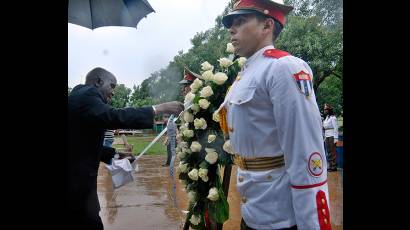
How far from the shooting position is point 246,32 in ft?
6.51

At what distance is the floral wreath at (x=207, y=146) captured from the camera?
3.10 metres

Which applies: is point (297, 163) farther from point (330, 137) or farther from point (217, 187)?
point (330, 137)

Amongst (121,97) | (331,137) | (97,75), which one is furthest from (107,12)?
(121,97)

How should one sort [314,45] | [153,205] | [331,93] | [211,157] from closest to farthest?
[211,157] → [153,205] → [314,45] → [331,93]

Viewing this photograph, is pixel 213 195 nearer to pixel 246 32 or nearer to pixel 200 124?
pixel 200 124

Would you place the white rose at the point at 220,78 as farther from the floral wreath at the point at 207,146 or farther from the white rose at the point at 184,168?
the white rose at the point at 184,168

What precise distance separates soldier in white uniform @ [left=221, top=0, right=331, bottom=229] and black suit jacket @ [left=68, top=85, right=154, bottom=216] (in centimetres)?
100

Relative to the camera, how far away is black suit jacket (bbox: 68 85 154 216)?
2.81 m

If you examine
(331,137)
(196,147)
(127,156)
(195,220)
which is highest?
(196,147)

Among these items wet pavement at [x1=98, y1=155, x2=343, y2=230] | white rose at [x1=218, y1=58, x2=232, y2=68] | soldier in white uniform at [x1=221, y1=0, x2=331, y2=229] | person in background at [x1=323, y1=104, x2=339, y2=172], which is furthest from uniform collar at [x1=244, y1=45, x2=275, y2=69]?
person in background at [x1=323, y1=104, x2=339, y2=172]

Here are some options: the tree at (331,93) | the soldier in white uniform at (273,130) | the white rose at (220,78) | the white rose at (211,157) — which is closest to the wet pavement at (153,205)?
the white rose at (211,157)

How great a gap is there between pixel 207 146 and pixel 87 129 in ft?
→ 3.05
